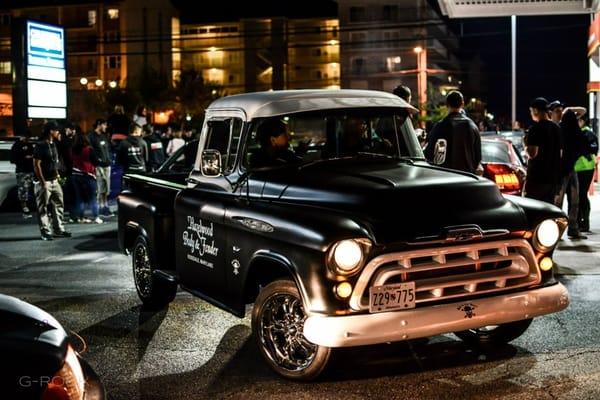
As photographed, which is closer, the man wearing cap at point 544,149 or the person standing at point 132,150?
the man wearing cap at point 544,149

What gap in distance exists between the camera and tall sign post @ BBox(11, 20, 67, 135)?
21.2m

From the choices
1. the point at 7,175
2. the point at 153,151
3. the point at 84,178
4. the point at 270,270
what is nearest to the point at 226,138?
the point at 270,270

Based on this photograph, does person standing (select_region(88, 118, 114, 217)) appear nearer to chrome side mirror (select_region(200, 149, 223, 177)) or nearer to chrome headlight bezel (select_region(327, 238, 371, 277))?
chrome side mirror (select_region(200, 149, 223, 177))

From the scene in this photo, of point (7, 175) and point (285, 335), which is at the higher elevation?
point (7, 175)

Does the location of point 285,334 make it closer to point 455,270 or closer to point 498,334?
point 455,270

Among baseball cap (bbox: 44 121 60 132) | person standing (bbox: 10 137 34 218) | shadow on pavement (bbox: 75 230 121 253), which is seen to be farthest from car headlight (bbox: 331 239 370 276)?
person standing (bbox: 10 137 34 218)

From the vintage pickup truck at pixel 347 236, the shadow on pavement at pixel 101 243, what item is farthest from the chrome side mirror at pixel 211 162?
the shadow on pavement at pixel 101 243

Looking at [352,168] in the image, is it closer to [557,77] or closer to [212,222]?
[212,222]

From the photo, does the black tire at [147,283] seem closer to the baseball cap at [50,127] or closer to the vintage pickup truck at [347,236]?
the vintage pickup truck at [347,236]

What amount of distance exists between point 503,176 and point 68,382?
9648mm

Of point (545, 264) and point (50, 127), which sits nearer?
point (545, 264)

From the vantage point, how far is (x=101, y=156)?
16.5m

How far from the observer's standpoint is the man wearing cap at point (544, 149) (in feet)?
33.0

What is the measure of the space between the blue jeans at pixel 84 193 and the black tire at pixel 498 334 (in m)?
10.7
